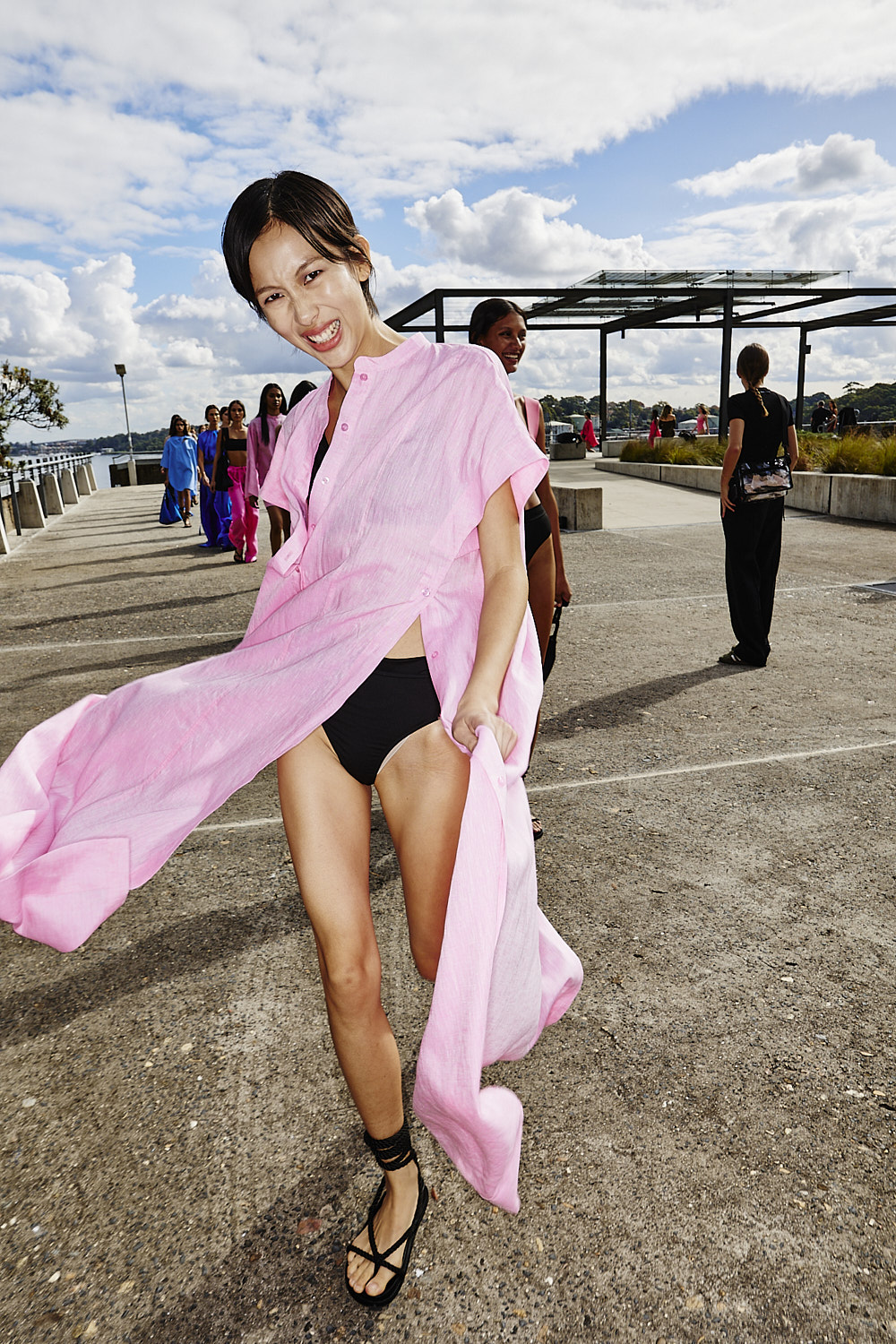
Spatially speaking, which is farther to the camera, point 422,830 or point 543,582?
point 543,582

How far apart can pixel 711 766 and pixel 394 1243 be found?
3.13 m

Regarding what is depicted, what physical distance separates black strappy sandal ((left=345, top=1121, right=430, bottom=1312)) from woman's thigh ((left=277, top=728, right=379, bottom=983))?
421 mm

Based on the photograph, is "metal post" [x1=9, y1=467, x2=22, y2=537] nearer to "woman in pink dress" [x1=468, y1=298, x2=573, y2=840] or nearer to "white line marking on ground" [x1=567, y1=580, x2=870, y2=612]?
"white line marking on ground" [x1=567, y1=580, x2=870, y2=612]

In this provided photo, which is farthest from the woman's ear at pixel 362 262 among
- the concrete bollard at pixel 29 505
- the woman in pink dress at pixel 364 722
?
the concrete bollard at pixel 29 505

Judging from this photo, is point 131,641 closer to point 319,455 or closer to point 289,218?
point 319,455

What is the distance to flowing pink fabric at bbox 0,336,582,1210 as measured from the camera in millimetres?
1594

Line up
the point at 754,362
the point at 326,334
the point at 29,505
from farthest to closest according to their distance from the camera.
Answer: the point at 29,505 < the point at 754,362 < the point at 326,334

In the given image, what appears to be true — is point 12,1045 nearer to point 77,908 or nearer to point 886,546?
point 77,908

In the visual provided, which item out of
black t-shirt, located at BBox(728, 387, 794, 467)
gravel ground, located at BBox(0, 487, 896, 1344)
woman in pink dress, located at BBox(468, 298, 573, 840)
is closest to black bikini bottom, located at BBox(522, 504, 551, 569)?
woman in pink dress, located at BBox(468, 298, 573, 840)

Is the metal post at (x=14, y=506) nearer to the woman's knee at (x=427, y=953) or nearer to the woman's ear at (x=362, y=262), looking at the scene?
→ the woman's ear at (x=362, y=262)

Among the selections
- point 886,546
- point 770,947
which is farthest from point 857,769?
point 886,546

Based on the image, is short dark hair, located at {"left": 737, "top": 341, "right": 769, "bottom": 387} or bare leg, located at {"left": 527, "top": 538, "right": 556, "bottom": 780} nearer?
bare leg, located at {"left": 527, "top": 538, "right": 556, "bottom": 780}

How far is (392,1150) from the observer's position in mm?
1905

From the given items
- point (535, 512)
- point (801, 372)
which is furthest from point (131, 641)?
point (801, 372)
